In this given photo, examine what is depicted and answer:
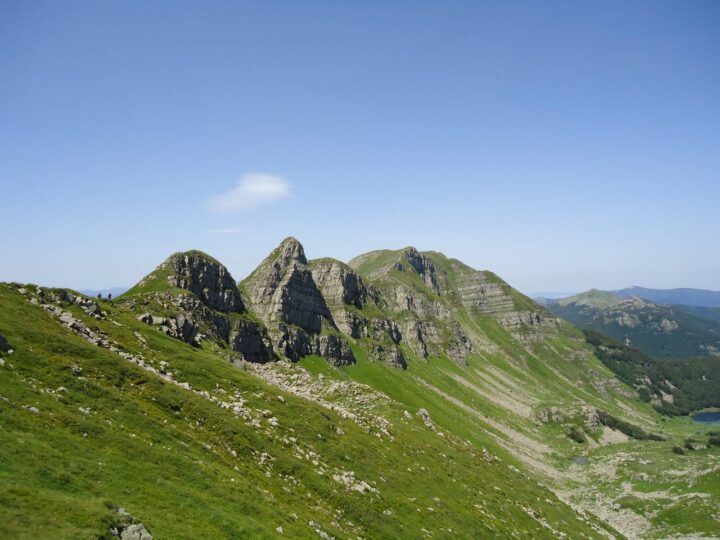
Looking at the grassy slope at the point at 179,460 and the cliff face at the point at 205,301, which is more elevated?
the cliff face at the point at 205,301

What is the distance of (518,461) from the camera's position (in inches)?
6201

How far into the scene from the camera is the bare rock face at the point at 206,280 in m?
131

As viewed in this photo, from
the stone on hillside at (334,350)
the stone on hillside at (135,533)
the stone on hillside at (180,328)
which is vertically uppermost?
the stone on hillside at (180,328)

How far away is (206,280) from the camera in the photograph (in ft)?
460

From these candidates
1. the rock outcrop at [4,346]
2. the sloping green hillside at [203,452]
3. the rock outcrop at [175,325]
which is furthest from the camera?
the rock outcrop at [175,325]

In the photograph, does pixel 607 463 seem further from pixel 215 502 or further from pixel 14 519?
pixel 14 519

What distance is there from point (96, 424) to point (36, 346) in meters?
14.0

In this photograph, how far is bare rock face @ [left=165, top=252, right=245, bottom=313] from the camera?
429ft

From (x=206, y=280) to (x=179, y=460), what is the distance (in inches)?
4284

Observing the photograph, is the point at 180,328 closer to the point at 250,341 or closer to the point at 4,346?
the point at 4,346

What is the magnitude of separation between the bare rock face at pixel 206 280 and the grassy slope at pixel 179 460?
190 feet

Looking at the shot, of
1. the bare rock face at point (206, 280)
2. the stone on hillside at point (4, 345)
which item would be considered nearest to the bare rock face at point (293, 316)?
the bare rock face at point (206, 280)

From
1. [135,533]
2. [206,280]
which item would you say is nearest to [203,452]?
[135,533]

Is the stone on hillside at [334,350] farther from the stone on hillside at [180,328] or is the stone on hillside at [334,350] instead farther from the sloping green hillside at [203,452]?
the stone on hillside at [180,328]
